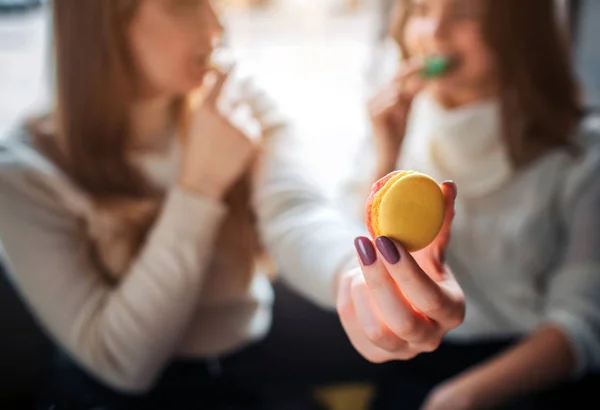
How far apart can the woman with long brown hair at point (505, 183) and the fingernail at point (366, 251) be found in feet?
1.22

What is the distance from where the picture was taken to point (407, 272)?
0.30 m

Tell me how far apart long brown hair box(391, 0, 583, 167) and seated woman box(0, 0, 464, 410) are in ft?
1.00

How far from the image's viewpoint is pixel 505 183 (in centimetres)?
81

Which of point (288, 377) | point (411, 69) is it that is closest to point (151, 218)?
point (288, 377)

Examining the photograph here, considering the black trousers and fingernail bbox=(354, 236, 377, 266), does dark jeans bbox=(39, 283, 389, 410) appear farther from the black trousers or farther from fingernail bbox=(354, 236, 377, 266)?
fingernail bbox=(354, 236, 377, 266)

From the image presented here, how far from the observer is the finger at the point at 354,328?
379 millimetres

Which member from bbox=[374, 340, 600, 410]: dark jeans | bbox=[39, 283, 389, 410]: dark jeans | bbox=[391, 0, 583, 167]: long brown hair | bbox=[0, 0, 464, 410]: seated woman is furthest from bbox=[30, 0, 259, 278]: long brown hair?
bbox=[391, 0, 583, 167]: long brown hair

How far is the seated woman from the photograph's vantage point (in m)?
0.62

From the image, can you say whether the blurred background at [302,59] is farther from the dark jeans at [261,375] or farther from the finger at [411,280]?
the finger at [411,280]

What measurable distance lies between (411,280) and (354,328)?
10 centimetres

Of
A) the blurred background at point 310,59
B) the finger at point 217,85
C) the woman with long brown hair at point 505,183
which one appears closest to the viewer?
the finger at point 217,85

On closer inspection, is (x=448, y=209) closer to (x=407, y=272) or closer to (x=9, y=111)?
(x=407, y=272)

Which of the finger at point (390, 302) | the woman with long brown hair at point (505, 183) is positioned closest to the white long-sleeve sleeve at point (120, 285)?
the woman with long brown hair at point (505, 183)

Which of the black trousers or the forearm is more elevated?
the black trousers
